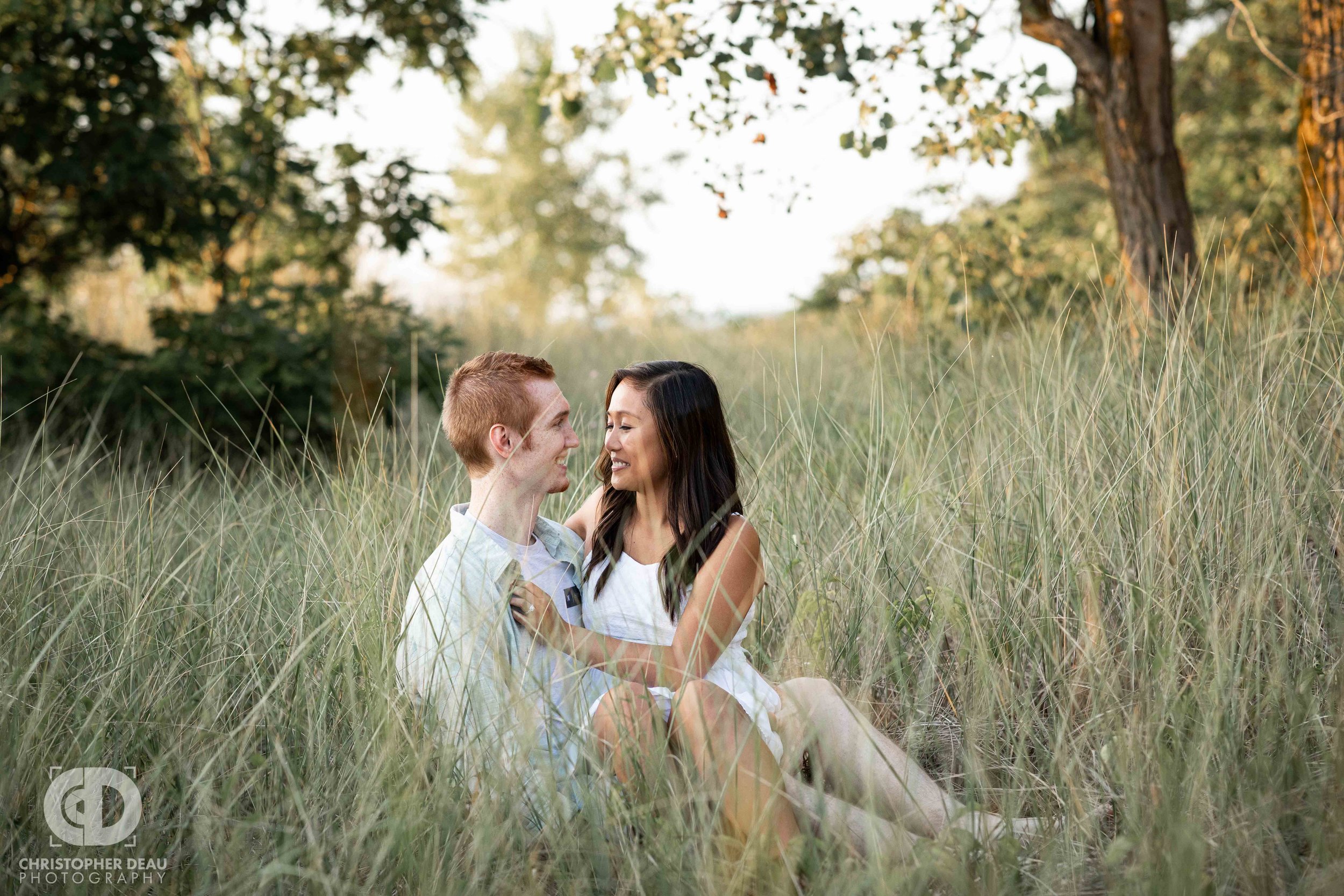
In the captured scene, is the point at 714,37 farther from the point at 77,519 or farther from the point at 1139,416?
the point at 77,519

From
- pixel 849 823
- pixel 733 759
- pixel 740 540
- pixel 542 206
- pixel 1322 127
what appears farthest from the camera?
pixel 542 206

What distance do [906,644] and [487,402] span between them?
1432 mm

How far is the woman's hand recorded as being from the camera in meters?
2.52

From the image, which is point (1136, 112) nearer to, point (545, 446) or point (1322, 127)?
point (1322, 127)

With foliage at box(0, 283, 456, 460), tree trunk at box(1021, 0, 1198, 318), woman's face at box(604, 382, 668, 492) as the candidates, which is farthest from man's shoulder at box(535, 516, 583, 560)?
foliage at box(0, 283, 456, 460)

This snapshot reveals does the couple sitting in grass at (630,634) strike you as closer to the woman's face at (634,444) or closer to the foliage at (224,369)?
the woman's face at (634,444)

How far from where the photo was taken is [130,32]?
6848mm

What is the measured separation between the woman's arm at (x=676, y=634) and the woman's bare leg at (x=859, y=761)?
22 cm

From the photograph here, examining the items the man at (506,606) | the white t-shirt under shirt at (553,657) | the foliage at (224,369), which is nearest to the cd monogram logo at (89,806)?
the man at (506,606)

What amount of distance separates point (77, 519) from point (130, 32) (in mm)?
4872

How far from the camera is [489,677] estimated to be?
2514 millimetres

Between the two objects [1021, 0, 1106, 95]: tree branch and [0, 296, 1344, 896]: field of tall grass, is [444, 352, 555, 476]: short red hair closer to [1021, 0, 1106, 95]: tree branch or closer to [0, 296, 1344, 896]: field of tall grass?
[0, 296, 1344, 896]: field of tall grass

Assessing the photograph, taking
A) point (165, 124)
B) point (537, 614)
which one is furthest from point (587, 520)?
point (165, 124)

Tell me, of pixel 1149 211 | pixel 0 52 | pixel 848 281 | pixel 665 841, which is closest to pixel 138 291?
pixel 0 52
